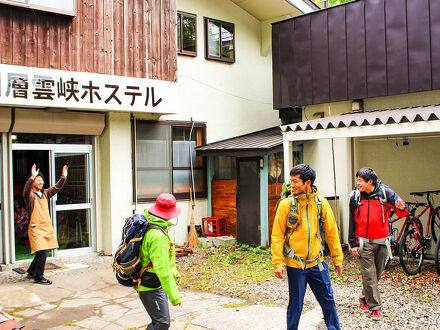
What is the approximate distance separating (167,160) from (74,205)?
94.5 inches

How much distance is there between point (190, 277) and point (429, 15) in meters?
6.77

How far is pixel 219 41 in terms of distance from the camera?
42.1ft

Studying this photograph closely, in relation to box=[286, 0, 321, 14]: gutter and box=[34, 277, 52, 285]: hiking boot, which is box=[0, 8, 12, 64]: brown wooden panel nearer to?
box=[34, 277, 52, 285]: hiking boot

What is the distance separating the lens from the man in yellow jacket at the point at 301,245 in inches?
192

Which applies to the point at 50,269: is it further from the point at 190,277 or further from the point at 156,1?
the point at 156,1

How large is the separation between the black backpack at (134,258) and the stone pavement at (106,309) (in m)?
1.93

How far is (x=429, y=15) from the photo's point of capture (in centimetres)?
931

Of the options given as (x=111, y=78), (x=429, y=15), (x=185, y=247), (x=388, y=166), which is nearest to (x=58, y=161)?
(x=111, y=78)

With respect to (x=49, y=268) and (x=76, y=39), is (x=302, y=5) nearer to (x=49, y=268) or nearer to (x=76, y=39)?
(x=76, y=39)

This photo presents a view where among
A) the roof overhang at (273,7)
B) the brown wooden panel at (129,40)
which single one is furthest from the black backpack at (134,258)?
the roof overhang at (273,7)

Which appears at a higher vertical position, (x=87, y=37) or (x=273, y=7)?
(x=273, y=7)

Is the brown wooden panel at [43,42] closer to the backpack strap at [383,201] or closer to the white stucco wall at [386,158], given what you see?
the white stucco wall at [386,158]

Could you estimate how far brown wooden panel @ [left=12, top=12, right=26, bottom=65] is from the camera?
8.55m

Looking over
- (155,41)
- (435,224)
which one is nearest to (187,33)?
(155,41)
